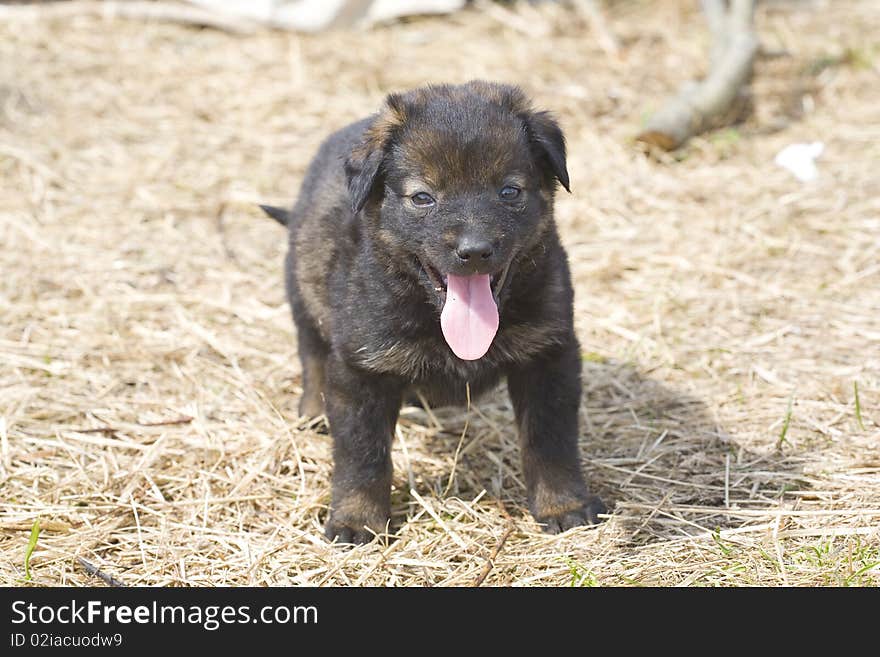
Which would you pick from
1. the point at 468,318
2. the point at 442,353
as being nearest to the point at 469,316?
the point at 468,318

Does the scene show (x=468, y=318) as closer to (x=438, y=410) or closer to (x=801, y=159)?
(x=438, y=410)

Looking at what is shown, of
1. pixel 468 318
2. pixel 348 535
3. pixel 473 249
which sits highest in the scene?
pixel 473 249

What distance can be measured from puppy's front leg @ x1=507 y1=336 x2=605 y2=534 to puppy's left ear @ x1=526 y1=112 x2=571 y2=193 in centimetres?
71

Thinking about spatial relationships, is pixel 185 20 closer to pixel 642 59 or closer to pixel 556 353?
pixel 642 59

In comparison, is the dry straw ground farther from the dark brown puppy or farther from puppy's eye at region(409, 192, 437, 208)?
puppy's eye at region(409, 192, 437, 208)

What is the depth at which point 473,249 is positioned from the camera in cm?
384

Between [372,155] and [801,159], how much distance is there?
15.6 ft

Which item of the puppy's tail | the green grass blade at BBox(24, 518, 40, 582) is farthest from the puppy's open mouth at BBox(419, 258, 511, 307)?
the green grass blade at BBox(24, 518, 40, 582)

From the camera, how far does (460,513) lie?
15.0ft

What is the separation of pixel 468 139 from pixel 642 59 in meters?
6.33

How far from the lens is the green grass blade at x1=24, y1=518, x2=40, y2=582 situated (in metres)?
4.03

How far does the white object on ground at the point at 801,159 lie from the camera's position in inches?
305

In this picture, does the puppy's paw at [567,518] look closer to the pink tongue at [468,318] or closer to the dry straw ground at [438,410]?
the dry straw ground at [438,410]

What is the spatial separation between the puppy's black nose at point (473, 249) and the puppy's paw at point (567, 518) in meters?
1.23
